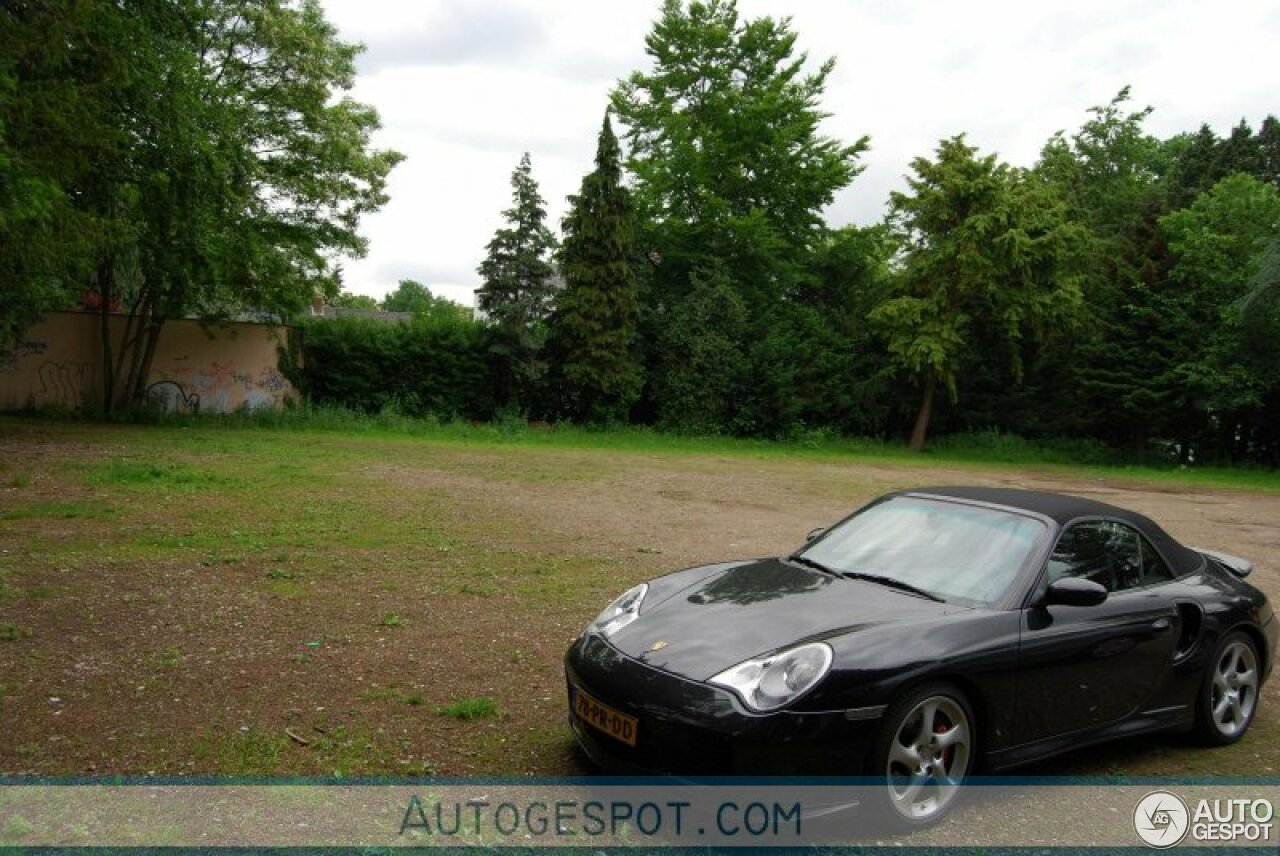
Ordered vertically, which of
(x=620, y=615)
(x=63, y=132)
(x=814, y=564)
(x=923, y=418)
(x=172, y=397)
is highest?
(x=63, y=132)

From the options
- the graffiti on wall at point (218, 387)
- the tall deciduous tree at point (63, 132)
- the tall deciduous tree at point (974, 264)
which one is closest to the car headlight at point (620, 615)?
the tall deciduous tree at point (63, 132)

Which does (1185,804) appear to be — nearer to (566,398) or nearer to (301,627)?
(301,627)

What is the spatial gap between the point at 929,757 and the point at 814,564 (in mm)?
1360

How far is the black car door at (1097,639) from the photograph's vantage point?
4254mm

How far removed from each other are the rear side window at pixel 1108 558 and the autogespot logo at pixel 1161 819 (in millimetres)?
997

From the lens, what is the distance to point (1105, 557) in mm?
4863

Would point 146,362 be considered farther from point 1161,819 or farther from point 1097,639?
point 1161,819

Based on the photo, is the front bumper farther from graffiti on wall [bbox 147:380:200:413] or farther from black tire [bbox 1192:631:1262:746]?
graffiti on wall [bbox 147:380:200:413]

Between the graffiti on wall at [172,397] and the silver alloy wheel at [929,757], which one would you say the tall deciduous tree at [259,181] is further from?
the silver alloy wheel at [929,757]

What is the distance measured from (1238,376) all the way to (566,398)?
66.5 ft

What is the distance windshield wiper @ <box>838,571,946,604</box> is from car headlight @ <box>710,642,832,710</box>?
840mm

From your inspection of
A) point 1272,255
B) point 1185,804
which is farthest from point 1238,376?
point 1185,804

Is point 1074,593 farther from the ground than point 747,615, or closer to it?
farther from the ground

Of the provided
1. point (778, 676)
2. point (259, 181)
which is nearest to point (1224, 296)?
point (259, 181)
